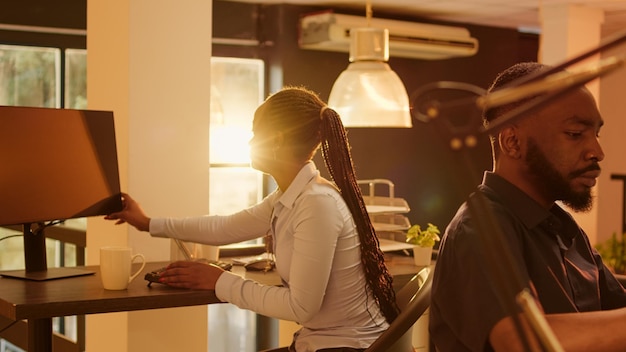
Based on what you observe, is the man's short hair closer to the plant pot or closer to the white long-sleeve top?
the white long-sleeve top

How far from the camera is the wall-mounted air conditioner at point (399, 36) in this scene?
541cm

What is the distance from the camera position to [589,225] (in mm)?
5895

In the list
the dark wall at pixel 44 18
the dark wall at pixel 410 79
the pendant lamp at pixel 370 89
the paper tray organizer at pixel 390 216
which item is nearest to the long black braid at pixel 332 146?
the pendant lamp at pixel 370 89

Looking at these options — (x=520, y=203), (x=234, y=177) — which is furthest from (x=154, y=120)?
(x=234, y=177)

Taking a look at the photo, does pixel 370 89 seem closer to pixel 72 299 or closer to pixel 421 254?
pixel 421 254

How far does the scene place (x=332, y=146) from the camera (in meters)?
2.12

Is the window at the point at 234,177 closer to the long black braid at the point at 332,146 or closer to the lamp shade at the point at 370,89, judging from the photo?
the lamp shade at the point at 370,89

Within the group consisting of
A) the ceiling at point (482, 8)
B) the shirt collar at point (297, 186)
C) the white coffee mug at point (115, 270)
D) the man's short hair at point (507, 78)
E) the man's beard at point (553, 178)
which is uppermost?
the ceiling at point (482, 8)

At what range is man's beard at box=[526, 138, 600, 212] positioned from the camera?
1377mm

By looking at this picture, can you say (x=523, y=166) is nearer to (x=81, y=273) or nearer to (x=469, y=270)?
(x=469, y=270)

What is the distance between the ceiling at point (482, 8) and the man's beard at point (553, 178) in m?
4.22

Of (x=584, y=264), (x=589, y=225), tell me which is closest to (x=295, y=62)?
(x=589, y=225)

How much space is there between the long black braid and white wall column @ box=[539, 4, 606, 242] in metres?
3.91

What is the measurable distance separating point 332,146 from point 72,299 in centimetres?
75
